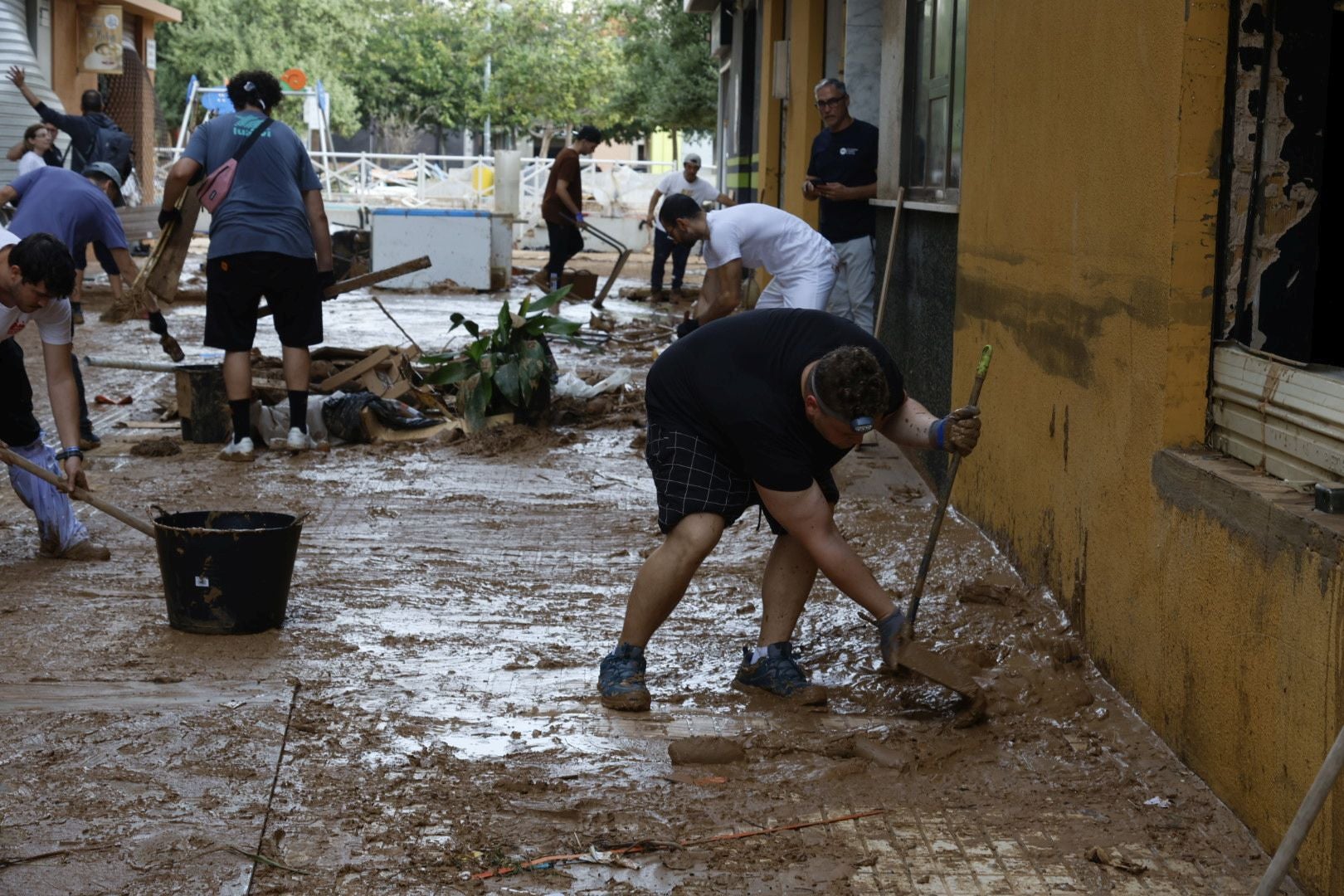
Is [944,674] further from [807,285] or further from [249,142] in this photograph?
[249,142]

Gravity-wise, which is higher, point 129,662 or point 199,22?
point 199,22

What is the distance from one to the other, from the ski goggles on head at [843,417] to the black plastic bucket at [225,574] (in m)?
1.90

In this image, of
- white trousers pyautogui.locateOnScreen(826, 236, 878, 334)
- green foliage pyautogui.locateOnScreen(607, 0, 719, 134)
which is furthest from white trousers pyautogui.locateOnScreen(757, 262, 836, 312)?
green foliage pyautogui.locateOnScreen(607, 0, 719, 134)

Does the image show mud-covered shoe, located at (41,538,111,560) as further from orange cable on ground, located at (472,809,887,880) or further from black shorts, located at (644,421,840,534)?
orange cable on ground, located at (472,809,887,880)

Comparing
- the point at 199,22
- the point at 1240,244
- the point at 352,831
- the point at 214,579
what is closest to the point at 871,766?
the point at 352,831

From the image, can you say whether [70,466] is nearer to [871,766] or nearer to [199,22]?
[871,766]

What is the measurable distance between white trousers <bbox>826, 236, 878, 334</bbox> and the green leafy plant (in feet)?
5.40

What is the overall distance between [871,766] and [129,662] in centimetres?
227

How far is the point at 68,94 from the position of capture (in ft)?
66.6

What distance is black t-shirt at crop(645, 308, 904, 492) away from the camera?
395cm

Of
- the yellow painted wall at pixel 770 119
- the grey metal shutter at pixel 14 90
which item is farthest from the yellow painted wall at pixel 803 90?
the grey metal shutter at pixel 14 90

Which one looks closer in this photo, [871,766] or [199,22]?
[871,766]

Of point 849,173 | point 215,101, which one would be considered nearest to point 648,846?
point 849,173

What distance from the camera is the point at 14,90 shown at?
16188 millimetres
